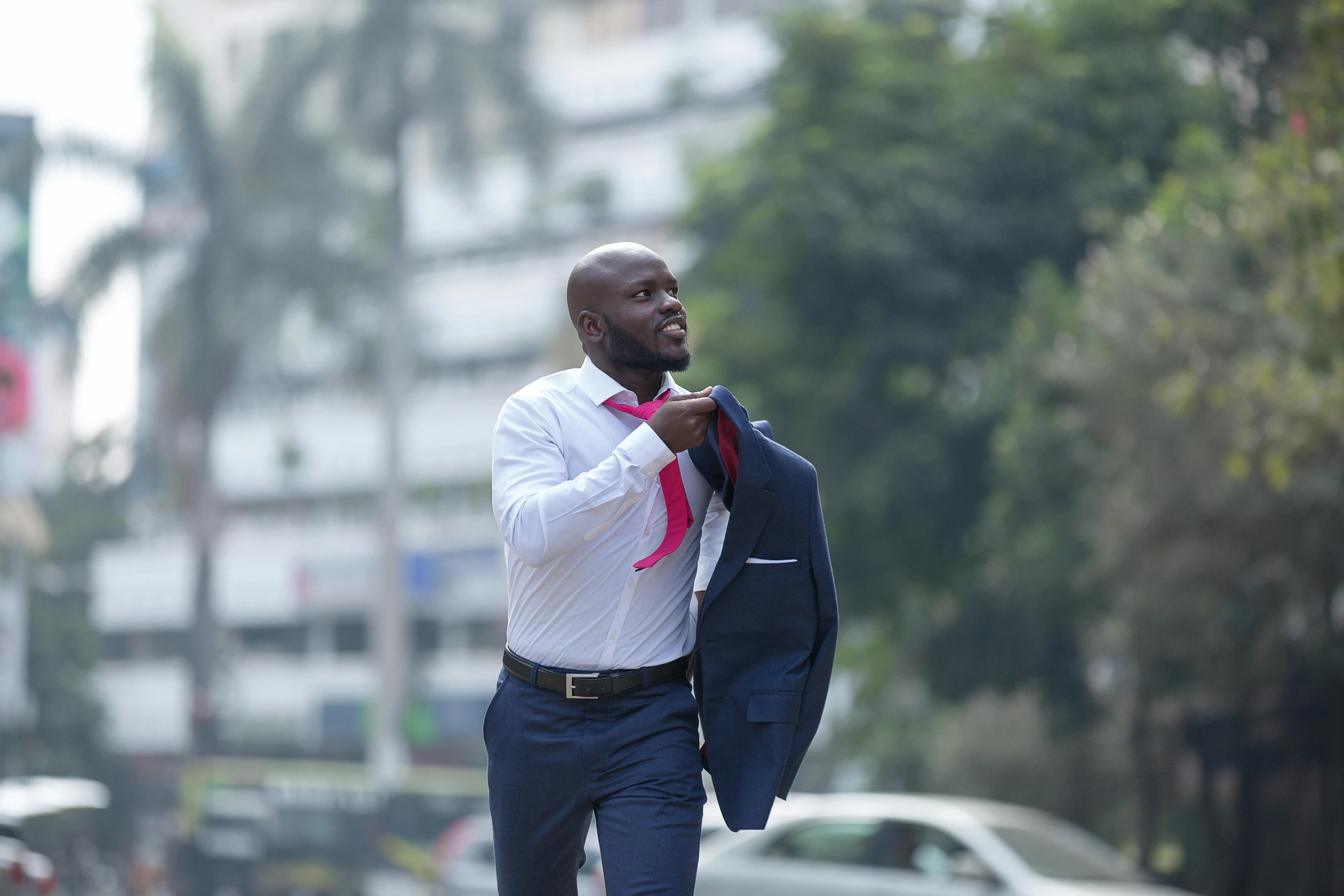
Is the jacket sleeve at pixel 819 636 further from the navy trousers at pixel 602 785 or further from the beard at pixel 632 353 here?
the beard at pixel 632 353

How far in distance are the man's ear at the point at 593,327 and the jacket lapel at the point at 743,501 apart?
0.85 feet

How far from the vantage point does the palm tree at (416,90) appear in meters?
31.1

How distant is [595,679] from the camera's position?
3240 mm

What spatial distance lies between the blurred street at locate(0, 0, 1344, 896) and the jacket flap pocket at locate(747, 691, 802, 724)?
1.01m

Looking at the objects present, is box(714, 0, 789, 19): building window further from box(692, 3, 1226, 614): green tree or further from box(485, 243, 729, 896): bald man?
box(485, 243, 729, 896): bald man

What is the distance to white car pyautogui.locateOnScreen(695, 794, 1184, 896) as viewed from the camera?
956 cm

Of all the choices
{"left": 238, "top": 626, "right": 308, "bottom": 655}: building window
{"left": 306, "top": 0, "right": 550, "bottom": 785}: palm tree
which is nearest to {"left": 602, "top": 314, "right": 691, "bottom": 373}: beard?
{"left": 306, "top": 0, "right": 550, "bottom": 785}: palm tree

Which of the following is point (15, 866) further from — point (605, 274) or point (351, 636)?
point (351, 636)

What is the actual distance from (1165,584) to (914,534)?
5.25 meters

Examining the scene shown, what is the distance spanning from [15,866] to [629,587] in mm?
5694

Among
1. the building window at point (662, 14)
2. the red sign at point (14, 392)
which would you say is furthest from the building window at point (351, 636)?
the red sign at point (14, 392)

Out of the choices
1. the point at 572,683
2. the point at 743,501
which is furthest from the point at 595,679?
the point at 743,501

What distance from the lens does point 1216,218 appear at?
13859mm

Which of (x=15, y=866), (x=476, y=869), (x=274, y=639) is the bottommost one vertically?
(x=274, y=639)
